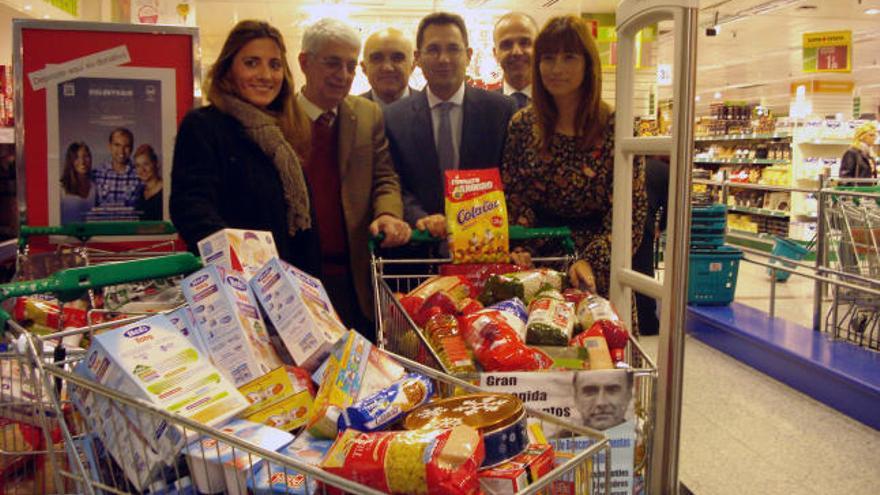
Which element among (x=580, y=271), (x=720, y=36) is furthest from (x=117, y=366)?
(x=720, y=36)

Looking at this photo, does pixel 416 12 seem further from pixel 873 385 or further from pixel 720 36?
pixel 873 385

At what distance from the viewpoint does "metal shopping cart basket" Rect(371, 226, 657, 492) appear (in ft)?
5.07

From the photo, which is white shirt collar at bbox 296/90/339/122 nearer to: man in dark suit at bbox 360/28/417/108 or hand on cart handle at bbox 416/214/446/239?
man in dark suit at bbox 360/28/417/108

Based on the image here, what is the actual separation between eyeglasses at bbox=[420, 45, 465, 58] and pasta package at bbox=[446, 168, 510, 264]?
0.88 metres

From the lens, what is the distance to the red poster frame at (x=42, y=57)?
10.5 feet

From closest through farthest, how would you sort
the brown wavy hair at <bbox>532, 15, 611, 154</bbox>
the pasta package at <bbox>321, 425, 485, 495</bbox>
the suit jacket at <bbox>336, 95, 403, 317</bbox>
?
the pasta package at <bbox>321, 425, 485, 495</bbox> → the brown wavy hair at <bbox>532, 15, 611, 154</bbox> → the suit jacket at <bbox>336, 95, 403, 317</bbox>

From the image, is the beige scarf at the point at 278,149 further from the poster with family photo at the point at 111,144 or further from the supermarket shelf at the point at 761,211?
the supermarket shelf at the point at 761,211

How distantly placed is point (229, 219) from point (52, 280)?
43.3 inches

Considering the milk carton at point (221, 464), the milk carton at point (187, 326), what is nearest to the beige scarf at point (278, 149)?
Answer: the milk carton at point (187, 326)

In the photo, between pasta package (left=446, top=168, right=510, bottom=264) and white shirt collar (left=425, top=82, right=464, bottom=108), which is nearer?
pasta package (left=446, top=168, right=510, bottom=264)

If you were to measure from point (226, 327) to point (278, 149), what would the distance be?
1215 millimetres

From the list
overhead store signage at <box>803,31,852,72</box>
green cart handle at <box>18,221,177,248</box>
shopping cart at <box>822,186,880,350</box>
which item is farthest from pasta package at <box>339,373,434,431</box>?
overhead store signage at <box>803,31,852,72</box>

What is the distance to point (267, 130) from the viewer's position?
2488mm

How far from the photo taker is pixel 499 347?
161 centimetres
